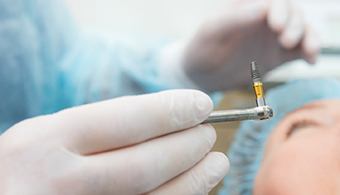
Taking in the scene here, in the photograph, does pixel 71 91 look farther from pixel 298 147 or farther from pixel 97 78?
pixel 298 147

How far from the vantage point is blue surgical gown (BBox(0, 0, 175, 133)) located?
115 centimetres

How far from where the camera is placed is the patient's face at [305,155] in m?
0.84

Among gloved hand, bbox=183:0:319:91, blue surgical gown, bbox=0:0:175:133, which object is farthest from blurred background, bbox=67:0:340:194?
gloved hand, bbox=183:0:319:91

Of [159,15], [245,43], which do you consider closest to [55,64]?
[245,43]

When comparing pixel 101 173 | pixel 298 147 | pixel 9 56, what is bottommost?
pixel 298 147

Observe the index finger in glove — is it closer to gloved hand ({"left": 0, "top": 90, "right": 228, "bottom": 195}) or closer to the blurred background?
gloved hand ({"left": 0, "top": 90, "right": 228, "bottom": 195})

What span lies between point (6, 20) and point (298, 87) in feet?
2.25

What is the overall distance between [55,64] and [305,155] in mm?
722

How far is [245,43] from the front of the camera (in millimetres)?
1298

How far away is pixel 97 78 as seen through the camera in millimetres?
1357

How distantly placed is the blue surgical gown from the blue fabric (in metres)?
0.35

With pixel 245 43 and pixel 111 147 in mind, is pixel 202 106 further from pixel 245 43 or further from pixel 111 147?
pixel 245 43

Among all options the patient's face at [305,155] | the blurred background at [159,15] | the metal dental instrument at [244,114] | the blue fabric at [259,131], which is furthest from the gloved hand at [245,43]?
the blurred background at [159,15]

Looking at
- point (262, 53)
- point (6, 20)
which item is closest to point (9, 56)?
point (6, 20)
